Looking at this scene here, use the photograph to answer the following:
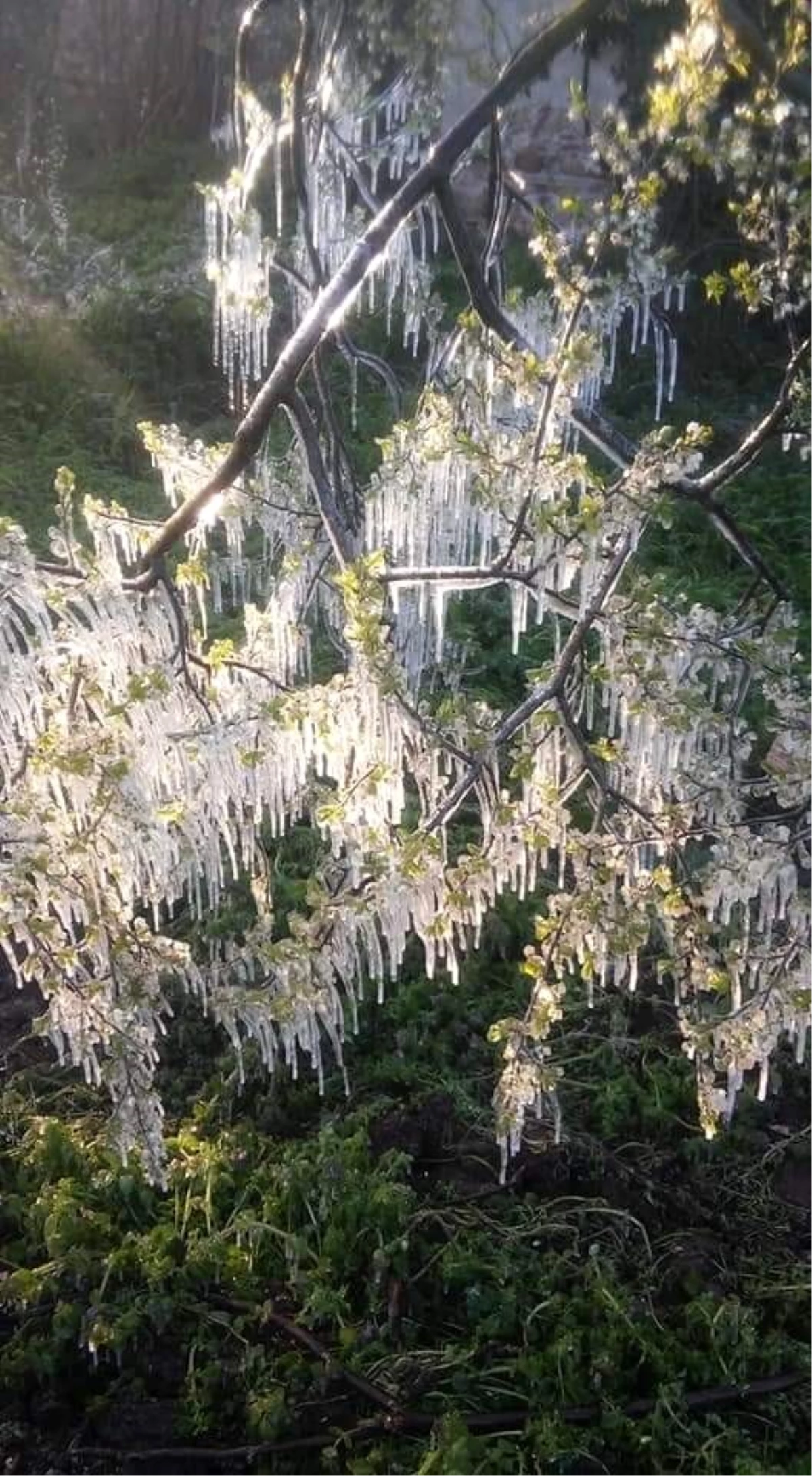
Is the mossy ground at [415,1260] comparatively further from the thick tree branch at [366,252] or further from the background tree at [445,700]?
the thick tree branch at [366,252]

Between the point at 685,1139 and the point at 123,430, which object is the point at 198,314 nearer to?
the point at 123,430

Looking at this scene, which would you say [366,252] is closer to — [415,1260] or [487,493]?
[487,493]

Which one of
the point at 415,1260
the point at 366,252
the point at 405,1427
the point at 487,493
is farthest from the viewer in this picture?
the point at 415,1260

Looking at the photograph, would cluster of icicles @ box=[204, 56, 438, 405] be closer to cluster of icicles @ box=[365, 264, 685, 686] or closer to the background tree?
the background tree

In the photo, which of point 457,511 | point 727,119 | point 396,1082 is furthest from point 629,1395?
point 727,119

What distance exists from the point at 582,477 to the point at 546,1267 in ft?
8.15

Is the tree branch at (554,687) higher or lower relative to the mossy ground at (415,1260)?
higher

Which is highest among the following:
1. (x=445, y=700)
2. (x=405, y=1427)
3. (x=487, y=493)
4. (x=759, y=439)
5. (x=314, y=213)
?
(x=314, y=213)

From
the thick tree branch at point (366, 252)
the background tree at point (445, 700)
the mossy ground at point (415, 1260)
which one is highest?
the thick tree branch at point (366, 252)

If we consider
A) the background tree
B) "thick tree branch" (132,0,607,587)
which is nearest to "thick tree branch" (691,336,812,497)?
the background tree

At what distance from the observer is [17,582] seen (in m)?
2.59

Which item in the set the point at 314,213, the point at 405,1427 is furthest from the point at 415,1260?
the point at 314,213

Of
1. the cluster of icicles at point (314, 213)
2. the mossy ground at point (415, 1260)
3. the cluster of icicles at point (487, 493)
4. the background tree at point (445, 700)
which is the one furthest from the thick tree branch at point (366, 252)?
the mossy ground at point (415, 1260)

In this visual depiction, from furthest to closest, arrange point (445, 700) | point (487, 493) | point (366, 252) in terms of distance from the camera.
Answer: point (445, 700)
point (487, 493)
point (366, 252)
